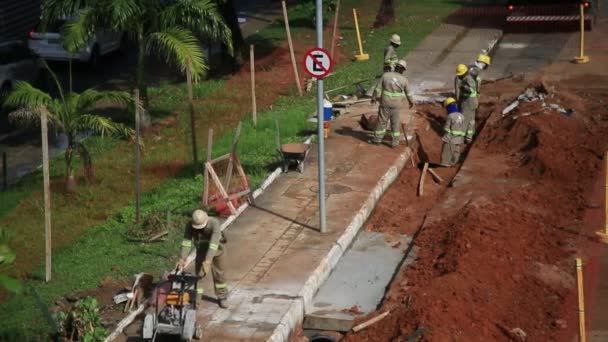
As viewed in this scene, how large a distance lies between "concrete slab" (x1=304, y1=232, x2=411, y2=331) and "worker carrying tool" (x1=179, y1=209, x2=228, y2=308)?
1157 mm

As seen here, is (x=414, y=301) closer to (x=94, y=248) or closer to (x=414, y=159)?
(x=94, y=248)

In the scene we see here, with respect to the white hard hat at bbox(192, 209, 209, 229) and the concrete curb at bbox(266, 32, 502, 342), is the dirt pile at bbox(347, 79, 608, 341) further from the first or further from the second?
the white hard hat at bbox(192, 209, 209, 229)

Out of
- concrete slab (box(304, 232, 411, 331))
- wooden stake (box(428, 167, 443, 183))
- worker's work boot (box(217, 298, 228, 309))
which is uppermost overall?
wooden stake (box(428, 167, 443, 183))

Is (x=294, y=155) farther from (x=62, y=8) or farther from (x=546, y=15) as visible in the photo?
(x=546, y=15)

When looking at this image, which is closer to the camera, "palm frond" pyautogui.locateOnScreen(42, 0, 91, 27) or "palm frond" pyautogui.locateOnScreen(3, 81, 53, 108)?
"palm frond" pyautogui.locateOnScreen(3, 81, 53, 108)

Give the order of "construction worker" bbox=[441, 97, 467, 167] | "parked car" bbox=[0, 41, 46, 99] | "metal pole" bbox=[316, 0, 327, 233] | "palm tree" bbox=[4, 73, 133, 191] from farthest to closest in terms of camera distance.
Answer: "parked car" bbox=[0, 41, 46, 99] < "construction worker" bbox=[441, 97, 467, 167] < "palm tree" bbox=[4, 73, 133, 191] < "metal pole" bbox=[316, 0, 327, 233]

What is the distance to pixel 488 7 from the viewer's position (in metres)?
34.5

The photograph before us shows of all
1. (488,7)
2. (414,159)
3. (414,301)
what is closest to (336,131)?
(414,159)

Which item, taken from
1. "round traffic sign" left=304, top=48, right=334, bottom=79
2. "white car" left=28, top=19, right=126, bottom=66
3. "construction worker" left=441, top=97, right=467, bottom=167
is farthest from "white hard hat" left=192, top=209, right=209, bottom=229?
"white car" left=28, top=19, right=126, bottom=66

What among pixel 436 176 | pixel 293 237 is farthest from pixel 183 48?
pixel 293 237

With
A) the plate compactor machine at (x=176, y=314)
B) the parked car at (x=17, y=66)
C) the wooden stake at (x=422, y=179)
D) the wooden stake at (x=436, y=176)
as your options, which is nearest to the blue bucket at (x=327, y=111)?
the wooden stake at (x=422, y=179)

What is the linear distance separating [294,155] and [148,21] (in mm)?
5275

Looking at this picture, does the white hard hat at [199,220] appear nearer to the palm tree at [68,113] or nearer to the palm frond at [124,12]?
the palm tree at [68,113]

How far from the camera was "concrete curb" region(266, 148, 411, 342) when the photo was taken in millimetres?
12062
